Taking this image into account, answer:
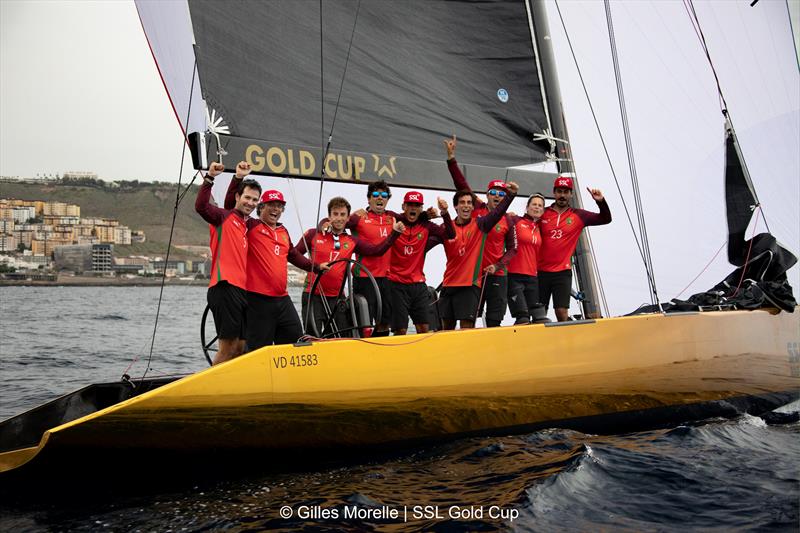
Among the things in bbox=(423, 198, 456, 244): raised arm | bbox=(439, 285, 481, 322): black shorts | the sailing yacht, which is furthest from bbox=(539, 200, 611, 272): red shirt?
bbox=(423, 198, 456, 244): raised arm

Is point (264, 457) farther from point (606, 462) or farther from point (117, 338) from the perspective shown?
point (117, 338)

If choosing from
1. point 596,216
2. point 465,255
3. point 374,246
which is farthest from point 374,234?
point 596,216

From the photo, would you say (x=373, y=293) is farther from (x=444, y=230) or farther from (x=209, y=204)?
(x=209, y=204)

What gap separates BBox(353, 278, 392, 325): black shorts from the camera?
4.89 m

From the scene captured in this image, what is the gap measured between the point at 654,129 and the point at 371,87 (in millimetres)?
4369

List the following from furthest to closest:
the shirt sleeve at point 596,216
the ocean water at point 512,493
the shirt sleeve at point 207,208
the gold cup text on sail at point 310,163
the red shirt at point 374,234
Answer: the shirt sleeve at point 596,216
the red shirt at point 374,234
the gold cup text on sail at point 310,163
the shirt sleeve at point 207,208
the ocean water at point 512,493

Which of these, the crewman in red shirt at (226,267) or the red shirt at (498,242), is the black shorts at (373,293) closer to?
the red shirt at (498,242)

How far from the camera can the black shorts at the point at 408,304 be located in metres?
4.91

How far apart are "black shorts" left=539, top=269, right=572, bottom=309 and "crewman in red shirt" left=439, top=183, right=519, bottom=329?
2.26 feet

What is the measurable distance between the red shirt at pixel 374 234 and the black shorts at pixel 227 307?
3.57 ft

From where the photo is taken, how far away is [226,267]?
4.03 meters

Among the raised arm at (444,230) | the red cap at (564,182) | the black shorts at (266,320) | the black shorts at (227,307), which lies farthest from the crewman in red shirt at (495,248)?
the black shorts at (227,307)

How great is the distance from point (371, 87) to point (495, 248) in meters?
1.44

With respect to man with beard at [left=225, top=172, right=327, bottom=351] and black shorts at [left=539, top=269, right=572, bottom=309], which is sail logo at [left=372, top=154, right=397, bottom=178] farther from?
black shorts at [left=539, top=269, right=572, bottom=309]
